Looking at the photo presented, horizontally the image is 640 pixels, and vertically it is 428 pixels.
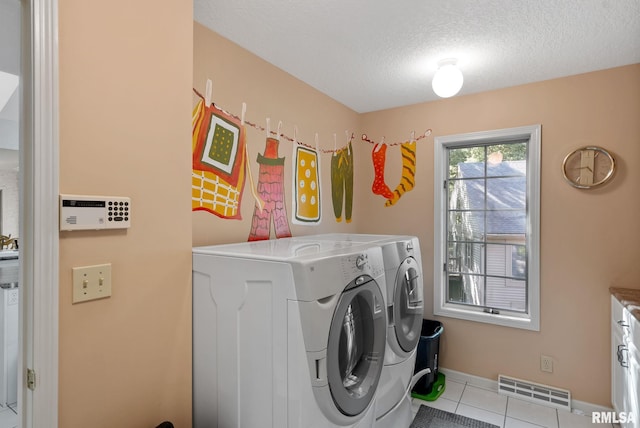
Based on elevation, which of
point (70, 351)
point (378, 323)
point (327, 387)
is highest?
point (70, 351)

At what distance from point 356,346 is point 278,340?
0.57 meters

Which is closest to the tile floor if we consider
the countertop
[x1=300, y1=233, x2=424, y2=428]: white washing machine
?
[x1=300, y1=233, x2=424, y2=428]: white washing machine

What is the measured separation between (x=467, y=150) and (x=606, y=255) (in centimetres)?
129

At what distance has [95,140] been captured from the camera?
111 centimetres

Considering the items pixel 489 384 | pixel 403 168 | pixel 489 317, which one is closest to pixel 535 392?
pixel 489 384

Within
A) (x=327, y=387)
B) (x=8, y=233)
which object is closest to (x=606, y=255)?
(x=327, y=387)

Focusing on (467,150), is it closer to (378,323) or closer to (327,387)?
(378,323)

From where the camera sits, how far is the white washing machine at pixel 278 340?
1.20m

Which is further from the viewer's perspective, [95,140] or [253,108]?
[253,108]

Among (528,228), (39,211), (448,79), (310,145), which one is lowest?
(528,228)

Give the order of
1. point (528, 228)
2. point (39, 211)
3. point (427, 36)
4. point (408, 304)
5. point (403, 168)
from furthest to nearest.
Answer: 1. point (403, 168)
2. point (528, 228)
3. point (408, 304)
4. point (427, 36)
5. point (39, 211)

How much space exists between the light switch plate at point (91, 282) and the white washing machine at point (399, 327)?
1.26 metres

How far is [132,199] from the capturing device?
1230 mm

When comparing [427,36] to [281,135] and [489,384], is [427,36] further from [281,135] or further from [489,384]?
[489,384]
